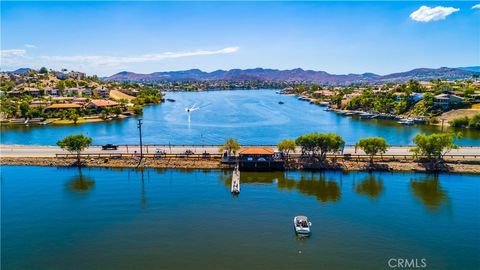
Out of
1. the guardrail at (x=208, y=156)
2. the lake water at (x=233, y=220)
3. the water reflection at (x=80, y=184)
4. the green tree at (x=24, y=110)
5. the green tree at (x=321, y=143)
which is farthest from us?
the green tree at (x=24, y=110)

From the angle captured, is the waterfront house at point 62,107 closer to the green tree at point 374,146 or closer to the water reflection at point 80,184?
the water reflection at point 80,184

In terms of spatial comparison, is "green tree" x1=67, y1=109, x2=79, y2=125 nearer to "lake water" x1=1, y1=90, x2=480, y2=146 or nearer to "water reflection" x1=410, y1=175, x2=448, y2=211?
"lake water" x1=1, y1=90, x2=480, y2=146

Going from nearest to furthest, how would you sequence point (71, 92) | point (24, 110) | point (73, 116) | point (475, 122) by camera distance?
point (475, 122), point (73, 116), point (24, 110), point (71, 92)

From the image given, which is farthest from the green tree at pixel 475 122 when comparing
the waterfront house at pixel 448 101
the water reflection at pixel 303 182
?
the water reflection at pixel 303 182

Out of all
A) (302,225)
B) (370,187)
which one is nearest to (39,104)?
(370,187)

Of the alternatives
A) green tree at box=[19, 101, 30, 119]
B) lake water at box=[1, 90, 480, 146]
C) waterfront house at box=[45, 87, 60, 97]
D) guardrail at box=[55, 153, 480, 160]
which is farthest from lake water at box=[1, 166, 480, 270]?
waterfront house at box=[45, 87, 60, 97]

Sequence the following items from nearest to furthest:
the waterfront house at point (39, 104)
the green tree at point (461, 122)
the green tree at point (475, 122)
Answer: the green tree at point (475, 122) → the green tree at point (461, 122) → the waterfront house at point (39, 104)

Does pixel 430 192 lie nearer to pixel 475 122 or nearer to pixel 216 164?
pixel 216 164
